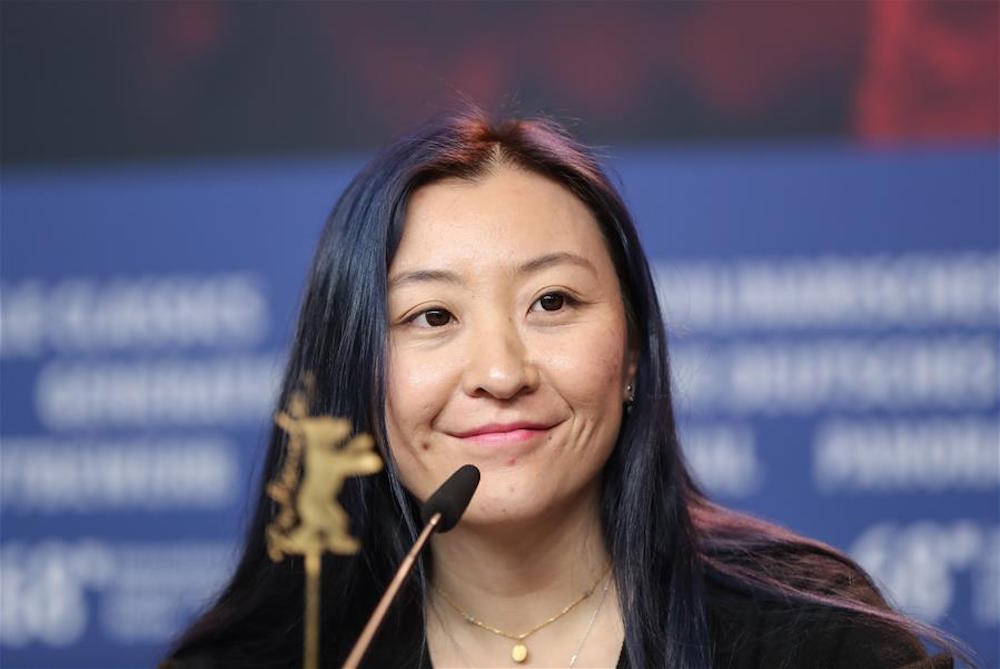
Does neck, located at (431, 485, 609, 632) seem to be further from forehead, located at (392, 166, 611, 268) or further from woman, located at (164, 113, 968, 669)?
forehead, located at (392, 166, 611, 268)

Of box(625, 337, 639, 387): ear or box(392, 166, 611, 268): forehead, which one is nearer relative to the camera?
box(392, 166, 611, 268): forehead

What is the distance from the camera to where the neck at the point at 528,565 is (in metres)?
1.74

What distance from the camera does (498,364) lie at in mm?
1579

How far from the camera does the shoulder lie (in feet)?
5.42

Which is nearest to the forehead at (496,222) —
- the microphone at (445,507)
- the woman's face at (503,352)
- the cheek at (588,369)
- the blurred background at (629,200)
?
the woman's face at (503,352)

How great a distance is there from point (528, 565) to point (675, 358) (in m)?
0.81

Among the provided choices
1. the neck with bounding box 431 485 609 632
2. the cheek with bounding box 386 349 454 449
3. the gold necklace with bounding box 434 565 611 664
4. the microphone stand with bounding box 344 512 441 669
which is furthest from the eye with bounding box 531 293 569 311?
the microphone stand with bounding box 344 512 441 669

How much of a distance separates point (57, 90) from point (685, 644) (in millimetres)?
1719

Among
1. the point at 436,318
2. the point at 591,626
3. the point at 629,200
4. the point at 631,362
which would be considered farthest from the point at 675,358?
the point at 436,318

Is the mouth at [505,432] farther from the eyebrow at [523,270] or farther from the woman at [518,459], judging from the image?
the eyebrow at [523,270]

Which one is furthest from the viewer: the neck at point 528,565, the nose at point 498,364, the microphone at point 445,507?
the neck at point 528,565

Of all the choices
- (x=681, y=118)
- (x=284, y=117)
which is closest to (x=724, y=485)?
(x=681, y=118)

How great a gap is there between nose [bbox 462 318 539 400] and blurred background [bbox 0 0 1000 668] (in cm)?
91

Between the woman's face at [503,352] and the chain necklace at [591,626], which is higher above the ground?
the woman's face at [503,352]
